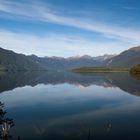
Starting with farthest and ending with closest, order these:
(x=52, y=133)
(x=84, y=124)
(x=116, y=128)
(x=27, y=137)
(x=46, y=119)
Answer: (x=46, y=119), (x=84, y=124), (x=116, y=128), (x=52, y=133), (x=27, y=137)

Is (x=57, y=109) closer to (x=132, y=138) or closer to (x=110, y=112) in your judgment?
(x=110, y=112)

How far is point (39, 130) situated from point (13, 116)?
457 inches

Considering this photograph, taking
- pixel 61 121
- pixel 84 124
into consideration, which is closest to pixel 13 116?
pixel 61 121

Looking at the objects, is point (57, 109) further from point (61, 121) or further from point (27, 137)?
point (27, 137)

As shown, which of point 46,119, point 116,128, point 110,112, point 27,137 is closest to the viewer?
point 27,137

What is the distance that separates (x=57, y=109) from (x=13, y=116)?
407 inches

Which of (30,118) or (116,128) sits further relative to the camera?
(30,118)

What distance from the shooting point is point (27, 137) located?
32.1 m

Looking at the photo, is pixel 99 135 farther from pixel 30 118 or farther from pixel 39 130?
pixel 30 118

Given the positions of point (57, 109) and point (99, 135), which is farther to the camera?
point (57, 109)

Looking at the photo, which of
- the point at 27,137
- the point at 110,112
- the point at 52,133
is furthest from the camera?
the point at 110,112

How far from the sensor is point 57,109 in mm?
53219

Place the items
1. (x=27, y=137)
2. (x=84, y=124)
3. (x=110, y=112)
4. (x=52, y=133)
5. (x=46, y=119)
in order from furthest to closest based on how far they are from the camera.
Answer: (x=110, y=112)
(x=46, y=119)
(x=84, y=124)
(x=52, y=133)
(x=27, y=137)

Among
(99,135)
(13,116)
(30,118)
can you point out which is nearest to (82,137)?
(99,135)
